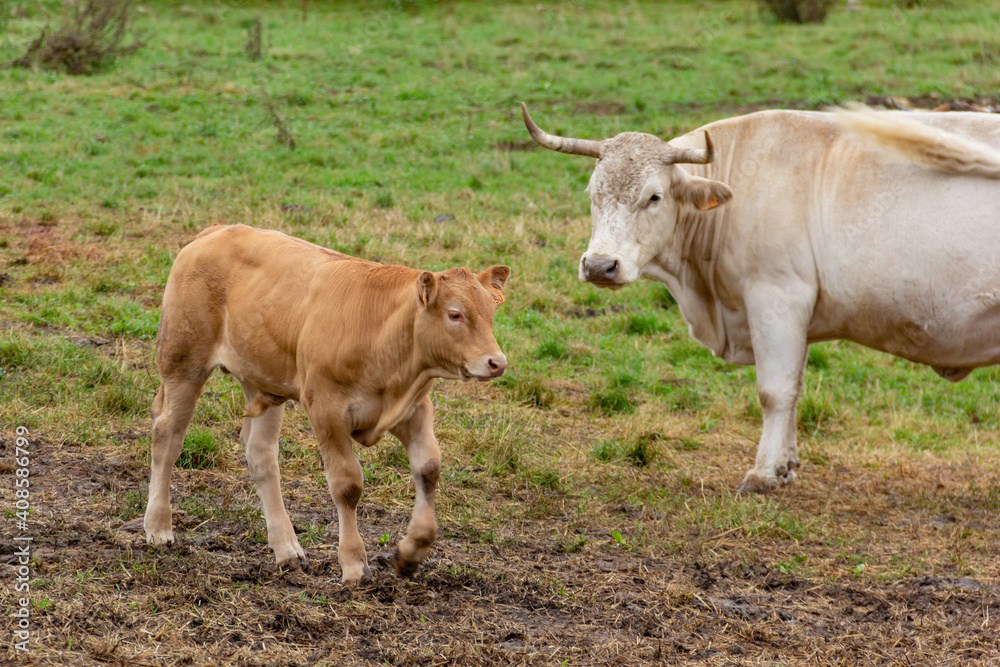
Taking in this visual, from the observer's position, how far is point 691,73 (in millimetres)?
18375

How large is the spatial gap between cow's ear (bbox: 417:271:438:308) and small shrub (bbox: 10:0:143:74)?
1448 cm

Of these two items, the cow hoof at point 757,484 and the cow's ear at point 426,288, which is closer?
the cow's ear at point 426,288

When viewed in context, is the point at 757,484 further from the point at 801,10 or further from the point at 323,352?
the point at 801,10

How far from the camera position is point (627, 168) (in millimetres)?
6312

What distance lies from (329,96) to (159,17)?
353 inches

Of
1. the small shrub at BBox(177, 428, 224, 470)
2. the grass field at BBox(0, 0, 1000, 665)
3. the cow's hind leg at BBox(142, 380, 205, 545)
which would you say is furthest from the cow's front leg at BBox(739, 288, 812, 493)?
the cow's hind leg at BBox(142, 380, 205, 545)

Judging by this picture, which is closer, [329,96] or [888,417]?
[888,417]

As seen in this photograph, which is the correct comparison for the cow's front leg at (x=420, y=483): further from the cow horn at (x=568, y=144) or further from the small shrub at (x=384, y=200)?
the small shrub at (x=384, y=200)

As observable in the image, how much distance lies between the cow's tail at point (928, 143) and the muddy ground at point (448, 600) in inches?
83.1

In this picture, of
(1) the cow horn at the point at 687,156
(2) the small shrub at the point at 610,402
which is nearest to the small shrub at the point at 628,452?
(2) the small shrub at the point at 610,402

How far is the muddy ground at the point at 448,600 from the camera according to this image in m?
4.00

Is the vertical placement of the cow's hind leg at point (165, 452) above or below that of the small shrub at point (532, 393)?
above

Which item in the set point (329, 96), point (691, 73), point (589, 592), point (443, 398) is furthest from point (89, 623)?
point (691, 73)

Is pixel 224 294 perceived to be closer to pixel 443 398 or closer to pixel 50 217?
pixel 443 398
